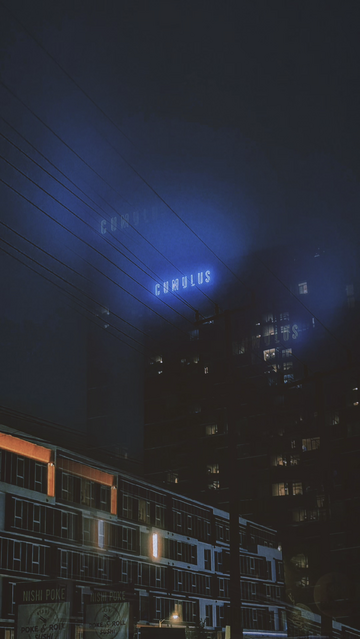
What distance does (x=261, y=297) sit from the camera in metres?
155

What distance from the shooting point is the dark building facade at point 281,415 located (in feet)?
426

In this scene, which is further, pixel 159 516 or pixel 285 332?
pixel 285 332

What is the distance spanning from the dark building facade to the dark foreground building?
31.1 metres

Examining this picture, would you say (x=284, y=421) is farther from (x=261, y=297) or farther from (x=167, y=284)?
(x=167, y=284)

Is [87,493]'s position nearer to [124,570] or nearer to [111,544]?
[111,544]

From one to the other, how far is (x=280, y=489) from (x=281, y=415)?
15654 mm

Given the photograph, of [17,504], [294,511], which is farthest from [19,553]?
[294,511]

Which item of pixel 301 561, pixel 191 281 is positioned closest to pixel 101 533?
pixel 301 561

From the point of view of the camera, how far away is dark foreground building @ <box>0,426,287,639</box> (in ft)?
185

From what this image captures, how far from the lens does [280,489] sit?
136 metres

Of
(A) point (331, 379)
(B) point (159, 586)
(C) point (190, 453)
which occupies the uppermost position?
(A) point (331, 379)

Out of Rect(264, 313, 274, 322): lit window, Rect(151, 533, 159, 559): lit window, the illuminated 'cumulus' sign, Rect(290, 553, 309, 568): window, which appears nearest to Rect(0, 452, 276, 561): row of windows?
Rect(151, 533, 159, 559): lit window

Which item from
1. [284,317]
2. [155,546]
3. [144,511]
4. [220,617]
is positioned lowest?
[220,617]

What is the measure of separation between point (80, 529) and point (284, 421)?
271ft
